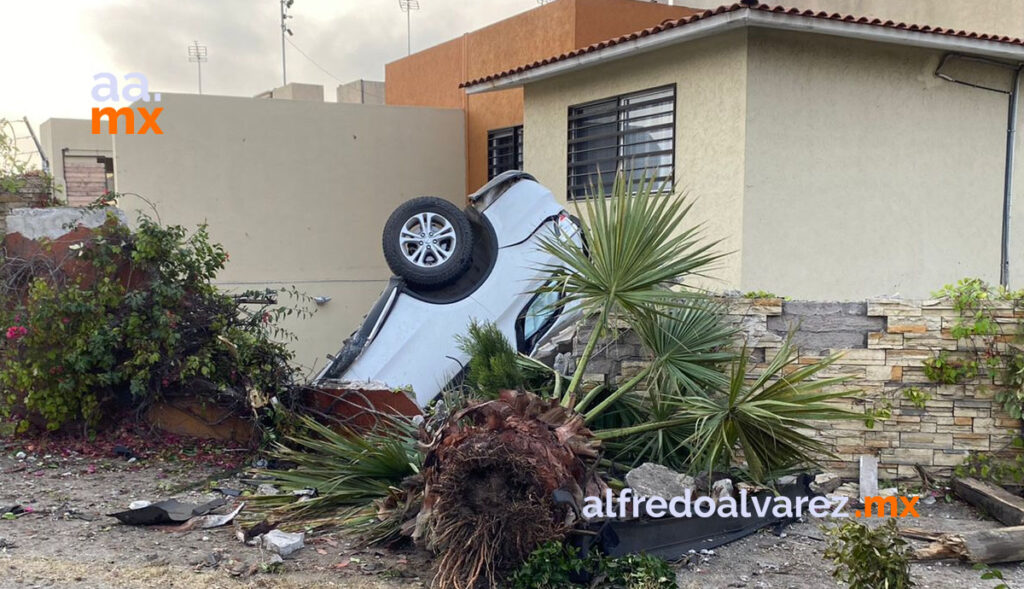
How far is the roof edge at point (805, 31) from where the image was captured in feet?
25.4

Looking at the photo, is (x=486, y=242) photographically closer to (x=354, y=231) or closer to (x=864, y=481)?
(x=864, y=481)

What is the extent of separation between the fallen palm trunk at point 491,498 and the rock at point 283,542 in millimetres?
777

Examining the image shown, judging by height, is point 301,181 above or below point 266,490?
above

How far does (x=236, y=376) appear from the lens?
7.21m

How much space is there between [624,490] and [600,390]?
1246 millimetres

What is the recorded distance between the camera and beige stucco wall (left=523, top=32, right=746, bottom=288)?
828cm

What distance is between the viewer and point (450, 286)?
8188 mm

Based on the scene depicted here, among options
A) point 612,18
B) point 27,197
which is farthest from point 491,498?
point 612,18

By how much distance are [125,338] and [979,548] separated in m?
6.43

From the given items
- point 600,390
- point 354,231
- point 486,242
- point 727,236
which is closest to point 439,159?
point 354,231

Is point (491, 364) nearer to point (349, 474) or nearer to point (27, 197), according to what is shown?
point (349, 474)

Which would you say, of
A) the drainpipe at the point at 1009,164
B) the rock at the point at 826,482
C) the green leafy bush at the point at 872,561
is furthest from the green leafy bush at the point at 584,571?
the drainpipe at the point at 1009,164

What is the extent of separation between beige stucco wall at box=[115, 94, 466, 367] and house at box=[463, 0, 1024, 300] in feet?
15.7

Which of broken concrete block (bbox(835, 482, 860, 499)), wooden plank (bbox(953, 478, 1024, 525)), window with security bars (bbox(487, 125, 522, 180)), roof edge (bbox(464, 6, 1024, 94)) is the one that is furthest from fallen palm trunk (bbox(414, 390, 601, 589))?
window with security bars (bbox(487, 125, 522, 180))
